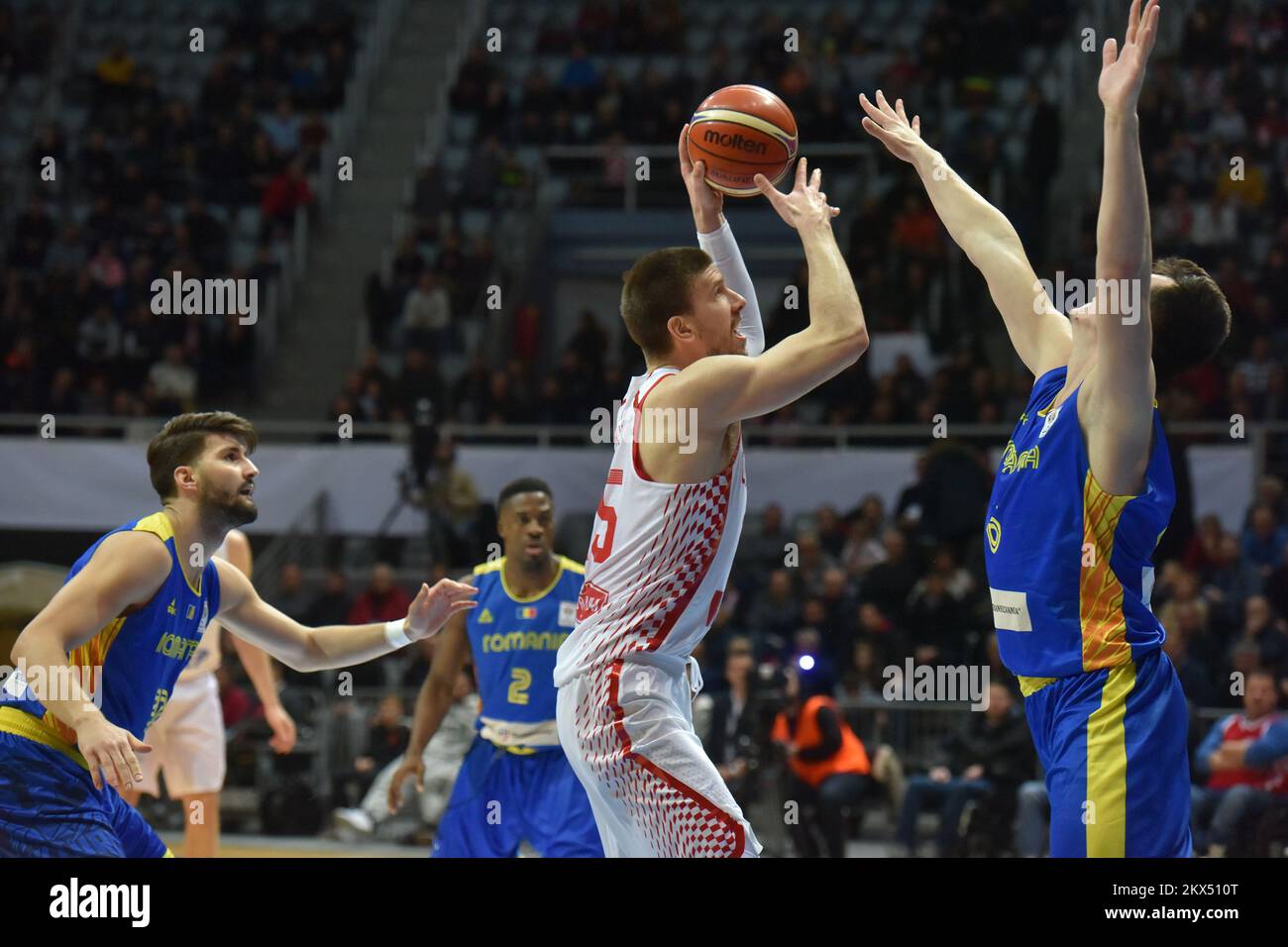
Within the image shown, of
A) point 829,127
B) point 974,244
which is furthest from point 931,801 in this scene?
point 829,127

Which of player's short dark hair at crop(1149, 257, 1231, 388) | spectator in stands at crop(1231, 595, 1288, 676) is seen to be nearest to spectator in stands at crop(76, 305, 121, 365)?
spectator in stands at crop(1231, 595, 1288, 676)

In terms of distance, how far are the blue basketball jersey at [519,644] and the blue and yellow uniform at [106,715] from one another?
2085mm

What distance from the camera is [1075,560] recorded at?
4168 mm

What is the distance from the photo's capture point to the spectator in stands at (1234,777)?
9.48 metres

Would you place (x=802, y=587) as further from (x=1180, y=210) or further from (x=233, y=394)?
(x=233, y=394)

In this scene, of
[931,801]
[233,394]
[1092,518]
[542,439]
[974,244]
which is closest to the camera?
[1092,518]

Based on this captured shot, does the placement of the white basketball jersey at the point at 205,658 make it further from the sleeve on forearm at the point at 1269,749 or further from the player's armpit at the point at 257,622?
the sleeve on forearm at the point at 1269,749

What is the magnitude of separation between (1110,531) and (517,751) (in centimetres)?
355

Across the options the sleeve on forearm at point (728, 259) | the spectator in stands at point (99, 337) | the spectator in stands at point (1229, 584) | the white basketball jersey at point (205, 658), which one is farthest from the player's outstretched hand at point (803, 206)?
the spectator in stands at point (99, 337)

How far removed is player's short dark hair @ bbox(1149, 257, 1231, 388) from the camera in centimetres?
422

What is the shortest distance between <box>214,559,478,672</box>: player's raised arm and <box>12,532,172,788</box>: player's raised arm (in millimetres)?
543

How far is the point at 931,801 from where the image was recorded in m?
10.6
